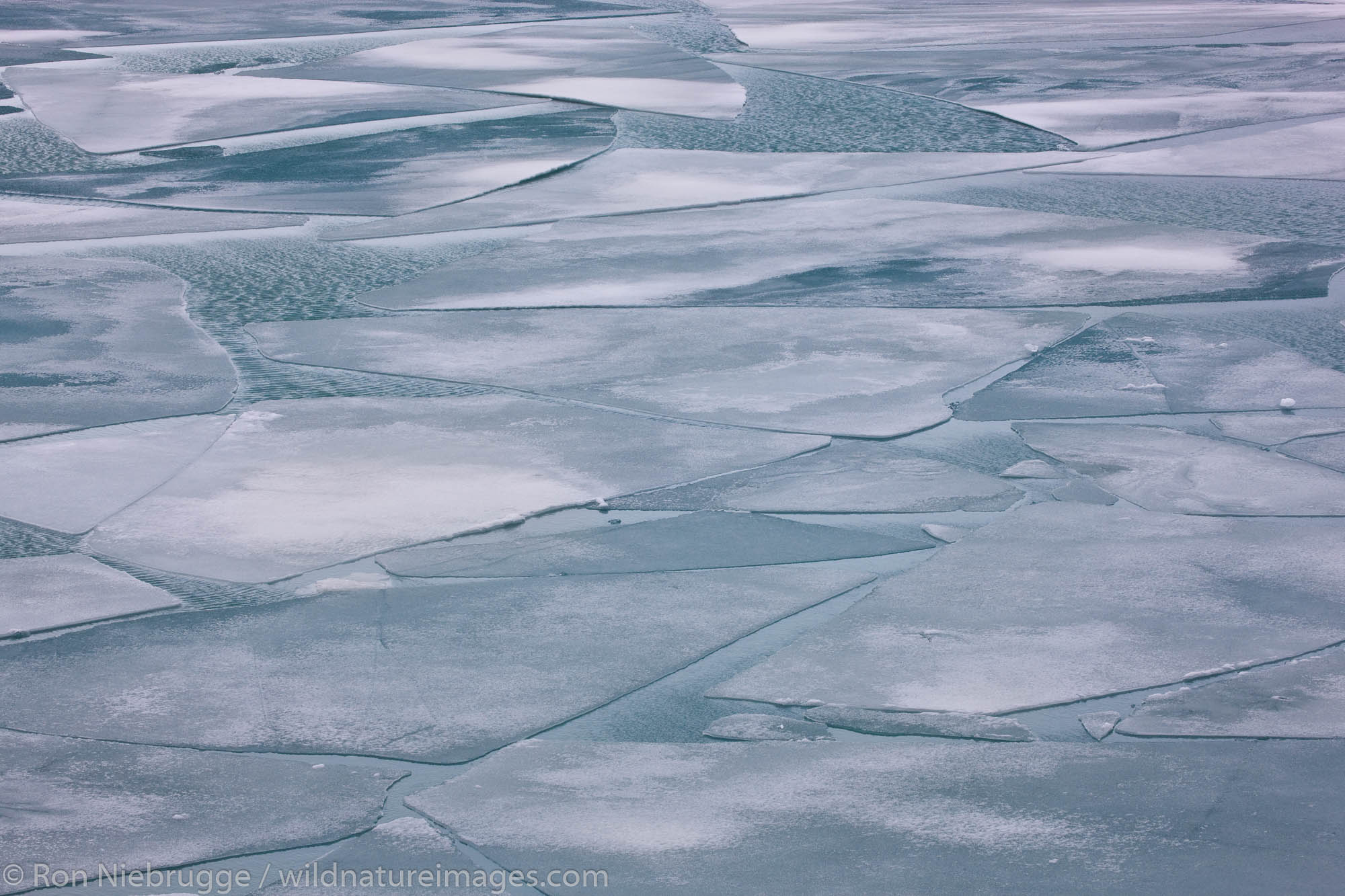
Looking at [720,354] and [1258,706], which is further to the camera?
[720,354]

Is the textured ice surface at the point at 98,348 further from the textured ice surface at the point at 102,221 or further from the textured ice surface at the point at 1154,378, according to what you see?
the textured ice surface at the point at 1154,378

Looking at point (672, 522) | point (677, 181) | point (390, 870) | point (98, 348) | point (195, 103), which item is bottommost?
point (390, 870)

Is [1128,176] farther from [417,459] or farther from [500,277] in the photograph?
[417,459]

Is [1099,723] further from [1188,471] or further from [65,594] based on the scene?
[65,594]

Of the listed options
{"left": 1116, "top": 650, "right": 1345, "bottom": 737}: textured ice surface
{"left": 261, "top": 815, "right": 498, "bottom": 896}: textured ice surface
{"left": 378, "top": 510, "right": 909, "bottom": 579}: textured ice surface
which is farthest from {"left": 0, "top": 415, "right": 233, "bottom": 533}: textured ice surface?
{"left": 1116, "top": 650, "right": 1345, "bottom": 737}: textured ice surface

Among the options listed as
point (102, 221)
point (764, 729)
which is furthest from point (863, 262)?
point (764, 729)

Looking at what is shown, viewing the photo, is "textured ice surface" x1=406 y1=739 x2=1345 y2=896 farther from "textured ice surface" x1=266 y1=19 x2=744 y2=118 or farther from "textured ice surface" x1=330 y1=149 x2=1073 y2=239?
"textured ice surface" x1=266 y1=19 x2=744 y2=118
